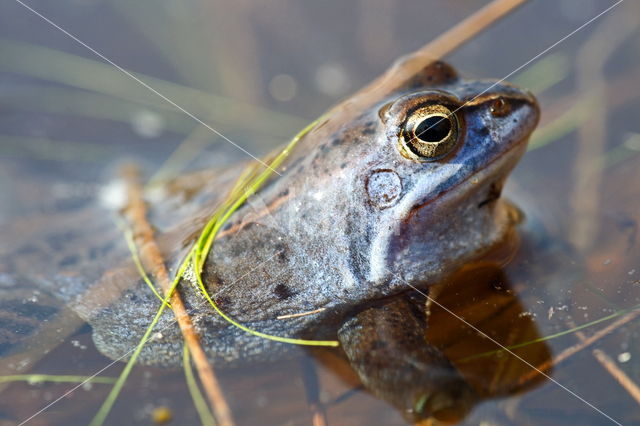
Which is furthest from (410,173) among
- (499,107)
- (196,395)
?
(196,395)

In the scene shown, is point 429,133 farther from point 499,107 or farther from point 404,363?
point 404,363

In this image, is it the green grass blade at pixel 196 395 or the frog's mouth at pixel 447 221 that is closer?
the green grass blade at pixel 196 395

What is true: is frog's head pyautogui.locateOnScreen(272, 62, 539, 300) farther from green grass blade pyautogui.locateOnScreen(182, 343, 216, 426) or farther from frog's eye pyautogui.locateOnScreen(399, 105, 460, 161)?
green grass blade pyautogui.locateOnScreen(182, 343, 216, 426)

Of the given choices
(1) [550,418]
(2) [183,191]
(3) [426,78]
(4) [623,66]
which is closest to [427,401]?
(1) [550,418]

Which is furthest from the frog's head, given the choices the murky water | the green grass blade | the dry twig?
the green grass blade

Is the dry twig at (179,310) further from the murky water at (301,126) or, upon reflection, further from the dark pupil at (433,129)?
the dark pupil at (433,129)

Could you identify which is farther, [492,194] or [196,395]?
[492,194]

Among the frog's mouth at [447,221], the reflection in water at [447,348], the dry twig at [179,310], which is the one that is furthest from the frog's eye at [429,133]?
the dry twig at [179,310]
